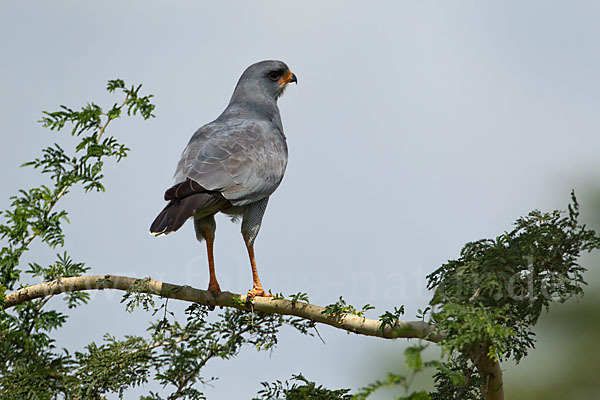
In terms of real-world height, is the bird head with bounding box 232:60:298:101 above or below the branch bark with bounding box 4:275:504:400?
above

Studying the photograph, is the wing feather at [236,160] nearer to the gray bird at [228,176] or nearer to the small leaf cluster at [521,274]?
the gray bird at [228,176]

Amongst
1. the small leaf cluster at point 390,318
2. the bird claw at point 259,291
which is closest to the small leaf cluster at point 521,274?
the small leaf cluster at point 390,318

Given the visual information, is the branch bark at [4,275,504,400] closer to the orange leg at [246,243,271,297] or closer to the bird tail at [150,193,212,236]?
the bird tail at [150,193,212,236]

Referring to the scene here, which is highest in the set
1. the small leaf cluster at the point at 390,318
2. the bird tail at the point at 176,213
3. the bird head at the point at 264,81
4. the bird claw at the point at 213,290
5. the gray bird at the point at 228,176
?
the bird head at the point at 264,81

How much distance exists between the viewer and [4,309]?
4.03 metres

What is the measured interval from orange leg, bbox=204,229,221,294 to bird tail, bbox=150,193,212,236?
1.66 ft

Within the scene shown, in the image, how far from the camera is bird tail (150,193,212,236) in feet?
13.2

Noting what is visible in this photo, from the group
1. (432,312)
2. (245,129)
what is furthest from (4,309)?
(432,312)

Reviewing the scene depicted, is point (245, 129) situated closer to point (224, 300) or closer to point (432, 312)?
point (224, 300)

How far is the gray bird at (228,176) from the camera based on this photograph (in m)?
4.30

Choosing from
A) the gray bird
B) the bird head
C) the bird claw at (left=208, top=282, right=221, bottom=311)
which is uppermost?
the bird head

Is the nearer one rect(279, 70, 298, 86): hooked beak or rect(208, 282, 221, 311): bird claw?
rect(208, 282, 221, 311): bird claw

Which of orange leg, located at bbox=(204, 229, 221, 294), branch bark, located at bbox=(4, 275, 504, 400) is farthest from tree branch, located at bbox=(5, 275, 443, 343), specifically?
orange leg, located at bbox=(204, 229, 221, 294)

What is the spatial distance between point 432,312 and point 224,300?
1.57 m
